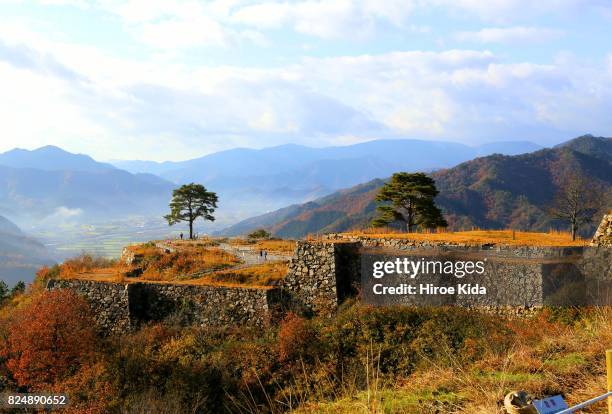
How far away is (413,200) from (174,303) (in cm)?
1977

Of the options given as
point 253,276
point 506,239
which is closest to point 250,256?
point 253,276

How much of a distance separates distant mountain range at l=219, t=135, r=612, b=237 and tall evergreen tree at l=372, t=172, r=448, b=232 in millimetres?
63716

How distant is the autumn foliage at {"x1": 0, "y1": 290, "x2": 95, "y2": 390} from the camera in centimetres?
1502

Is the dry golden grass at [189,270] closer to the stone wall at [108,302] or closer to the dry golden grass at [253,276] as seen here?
the dry golden grass at [253,276]

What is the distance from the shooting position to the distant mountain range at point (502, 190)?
108 metres

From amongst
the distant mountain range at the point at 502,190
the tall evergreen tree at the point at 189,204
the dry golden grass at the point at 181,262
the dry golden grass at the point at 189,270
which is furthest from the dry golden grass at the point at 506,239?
the distant mountain range at the point at 502,190

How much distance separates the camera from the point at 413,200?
3269cm

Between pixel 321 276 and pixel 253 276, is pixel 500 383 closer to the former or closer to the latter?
pixel 321 276

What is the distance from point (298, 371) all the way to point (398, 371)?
121 inches

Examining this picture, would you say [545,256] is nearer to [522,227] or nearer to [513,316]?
[513,316]

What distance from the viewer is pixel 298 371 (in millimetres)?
14047

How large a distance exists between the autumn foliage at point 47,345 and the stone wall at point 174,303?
188 centimetres

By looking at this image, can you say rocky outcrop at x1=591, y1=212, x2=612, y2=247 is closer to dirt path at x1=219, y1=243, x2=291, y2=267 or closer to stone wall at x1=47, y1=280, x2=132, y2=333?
dirt path at x1=219, y1=243, x2=291, y2=267

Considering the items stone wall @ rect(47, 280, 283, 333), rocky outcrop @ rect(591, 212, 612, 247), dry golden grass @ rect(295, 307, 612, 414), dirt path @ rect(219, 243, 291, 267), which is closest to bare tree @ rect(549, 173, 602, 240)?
rocky outcrop @ rect(591, 212, 612, 247)
